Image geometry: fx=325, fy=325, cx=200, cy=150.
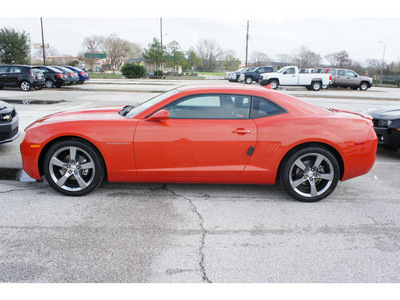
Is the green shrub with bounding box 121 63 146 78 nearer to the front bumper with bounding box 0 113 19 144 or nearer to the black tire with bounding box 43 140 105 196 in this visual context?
the front bumper with bounding box 0 113 19 144

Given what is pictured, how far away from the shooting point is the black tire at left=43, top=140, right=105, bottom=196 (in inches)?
159

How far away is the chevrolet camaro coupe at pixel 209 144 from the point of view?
13.1 ft

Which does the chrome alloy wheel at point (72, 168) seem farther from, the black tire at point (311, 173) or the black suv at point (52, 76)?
A: the black suv at point (52, 76)

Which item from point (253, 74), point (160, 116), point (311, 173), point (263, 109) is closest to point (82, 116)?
point (160, 116)

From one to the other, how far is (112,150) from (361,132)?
3.14 meters

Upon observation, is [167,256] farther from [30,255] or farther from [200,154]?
[200,154]

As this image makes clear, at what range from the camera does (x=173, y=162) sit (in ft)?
13.2

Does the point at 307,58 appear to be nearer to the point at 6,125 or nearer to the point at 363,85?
the point at 363,85

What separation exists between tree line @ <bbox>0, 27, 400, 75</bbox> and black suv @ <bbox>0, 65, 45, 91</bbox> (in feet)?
104

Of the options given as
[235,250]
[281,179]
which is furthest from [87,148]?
[281,179]

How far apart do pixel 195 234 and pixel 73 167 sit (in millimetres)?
1848

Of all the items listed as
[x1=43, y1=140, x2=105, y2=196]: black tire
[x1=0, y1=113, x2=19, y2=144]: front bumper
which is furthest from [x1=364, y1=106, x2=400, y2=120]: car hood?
[x1=0, y1=113, x2=19, y2=144]: front bumper

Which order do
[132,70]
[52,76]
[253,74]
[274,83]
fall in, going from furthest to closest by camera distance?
[132,70], [253,74], [274,83], [52,76]

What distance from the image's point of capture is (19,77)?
750 inches
